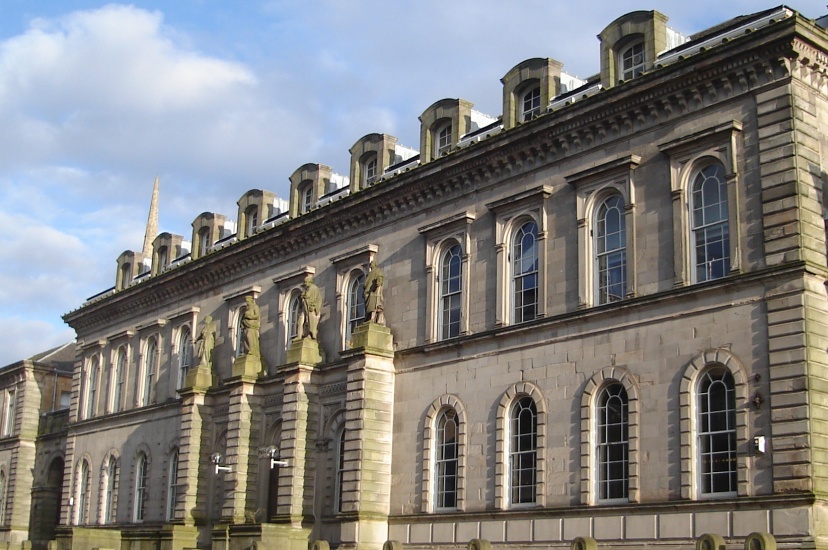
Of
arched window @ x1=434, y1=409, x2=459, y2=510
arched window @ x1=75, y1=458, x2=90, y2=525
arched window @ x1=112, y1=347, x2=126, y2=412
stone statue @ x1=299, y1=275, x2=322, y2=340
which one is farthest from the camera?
arched window @ x1=75, y1=458, x2=90, y2=525

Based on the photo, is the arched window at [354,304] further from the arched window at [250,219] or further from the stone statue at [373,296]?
the arched window at [250,219]

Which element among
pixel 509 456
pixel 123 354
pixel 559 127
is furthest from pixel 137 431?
pixel 559 127

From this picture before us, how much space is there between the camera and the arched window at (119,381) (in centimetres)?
5534

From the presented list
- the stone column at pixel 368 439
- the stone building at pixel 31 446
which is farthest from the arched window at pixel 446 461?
the stone building at pixel 31 446

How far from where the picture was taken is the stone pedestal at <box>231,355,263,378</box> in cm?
4378

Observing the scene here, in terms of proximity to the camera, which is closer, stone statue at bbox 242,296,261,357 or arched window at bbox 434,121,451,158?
arched window at bbox 434,121,451,158

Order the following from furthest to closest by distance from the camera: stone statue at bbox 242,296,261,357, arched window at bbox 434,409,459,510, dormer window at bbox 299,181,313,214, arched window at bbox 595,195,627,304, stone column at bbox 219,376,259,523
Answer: dormer window at bbox 299,181,313,214 → stone statue at bbox 242,296,261,357 → stone column at bbox 219,376,259,523 → arched window at bbox 434,409,459,510 → arched window at bbox 595,195,627,304

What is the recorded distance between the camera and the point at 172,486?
161 ft

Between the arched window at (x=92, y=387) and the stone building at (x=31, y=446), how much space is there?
6476mm

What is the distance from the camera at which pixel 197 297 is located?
50.2 metres

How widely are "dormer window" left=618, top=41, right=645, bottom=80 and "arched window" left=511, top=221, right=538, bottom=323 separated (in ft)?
16.8

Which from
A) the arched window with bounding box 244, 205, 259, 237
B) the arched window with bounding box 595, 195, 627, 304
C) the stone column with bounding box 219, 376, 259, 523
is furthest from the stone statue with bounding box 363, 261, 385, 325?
the arched window with bounding box 244, 205, 259, 237

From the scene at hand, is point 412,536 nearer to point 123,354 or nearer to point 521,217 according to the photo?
point 521,217

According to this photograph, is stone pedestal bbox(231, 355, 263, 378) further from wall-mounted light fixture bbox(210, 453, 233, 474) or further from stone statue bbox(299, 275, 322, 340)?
stone statue bbox(299, 275, 322, 340)
